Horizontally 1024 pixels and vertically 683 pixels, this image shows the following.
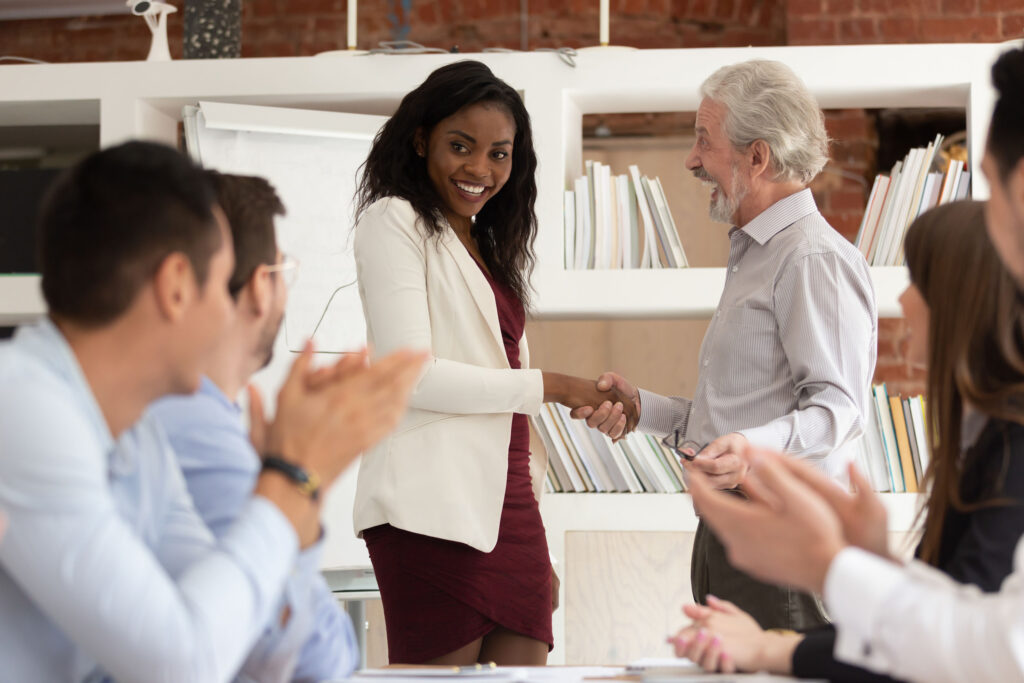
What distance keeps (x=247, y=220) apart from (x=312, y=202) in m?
1.70

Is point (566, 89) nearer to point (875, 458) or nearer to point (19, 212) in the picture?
point (875, 458)

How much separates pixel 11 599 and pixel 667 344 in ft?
11.4

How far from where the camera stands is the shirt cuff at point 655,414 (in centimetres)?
219

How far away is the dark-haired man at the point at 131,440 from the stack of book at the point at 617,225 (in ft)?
6.00

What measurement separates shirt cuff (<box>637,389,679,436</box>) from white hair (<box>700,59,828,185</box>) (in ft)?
1.75

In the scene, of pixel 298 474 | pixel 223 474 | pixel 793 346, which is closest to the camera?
pixel 298 474

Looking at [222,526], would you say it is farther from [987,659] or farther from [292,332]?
[292,332]

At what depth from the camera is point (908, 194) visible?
2.71m

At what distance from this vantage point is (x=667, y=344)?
4.17m

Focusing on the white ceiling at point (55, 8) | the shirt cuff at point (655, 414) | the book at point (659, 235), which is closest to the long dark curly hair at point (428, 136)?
the shirt cuff at point (655, 414)

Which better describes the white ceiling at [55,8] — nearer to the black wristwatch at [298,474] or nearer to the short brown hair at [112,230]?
the short brown hair at [112,230]

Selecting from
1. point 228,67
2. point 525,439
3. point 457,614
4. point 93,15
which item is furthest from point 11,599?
point 93,15

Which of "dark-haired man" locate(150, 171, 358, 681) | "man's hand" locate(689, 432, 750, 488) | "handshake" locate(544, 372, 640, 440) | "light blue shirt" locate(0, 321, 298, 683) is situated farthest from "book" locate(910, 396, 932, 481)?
"light blue shirt" locate(0, 321, 298, 683)

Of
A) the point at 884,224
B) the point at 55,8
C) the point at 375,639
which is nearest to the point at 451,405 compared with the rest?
the point at 884,224
